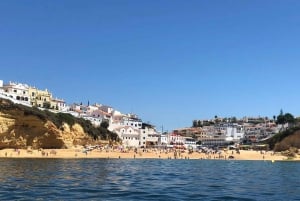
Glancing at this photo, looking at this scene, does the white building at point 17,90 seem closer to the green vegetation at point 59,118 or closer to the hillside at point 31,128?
the green vegetation at point 59,118

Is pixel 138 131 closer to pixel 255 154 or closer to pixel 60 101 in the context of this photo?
pixel 60 101

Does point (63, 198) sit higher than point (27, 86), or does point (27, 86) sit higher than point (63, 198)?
point (27, 86)

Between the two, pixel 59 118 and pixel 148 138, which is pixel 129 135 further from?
pixel 59 118

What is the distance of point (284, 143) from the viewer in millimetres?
126875

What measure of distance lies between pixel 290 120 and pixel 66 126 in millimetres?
118033

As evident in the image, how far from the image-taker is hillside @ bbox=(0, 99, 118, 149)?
77.8 metres

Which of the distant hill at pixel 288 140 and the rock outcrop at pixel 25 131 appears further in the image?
the distant hill at pixel 288 140

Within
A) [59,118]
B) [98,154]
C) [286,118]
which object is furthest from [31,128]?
[286,118]

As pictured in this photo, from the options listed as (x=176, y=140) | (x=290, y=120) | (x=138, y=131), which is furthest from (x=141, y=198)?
(x=290, y=120)

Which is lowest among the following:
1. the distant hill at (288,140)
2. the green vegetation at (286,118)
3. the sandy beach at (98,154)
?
the sandy beach at (98,154)

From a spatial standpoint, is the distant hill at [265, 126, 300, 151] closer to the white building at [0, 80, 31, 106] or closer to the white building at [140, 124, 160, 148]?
the white building at [140, 124, 160, 148]

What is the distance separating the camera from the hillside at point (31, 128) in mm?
77812

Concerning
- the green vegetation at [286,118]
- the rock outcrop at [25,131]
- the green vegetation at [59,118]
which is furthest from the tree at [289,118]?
the rock outcrop at [25,131]

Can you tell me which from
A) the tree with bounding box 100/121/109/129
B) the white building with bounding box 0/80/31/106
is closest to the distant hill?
the tree with bounding box 100/121/109/129
